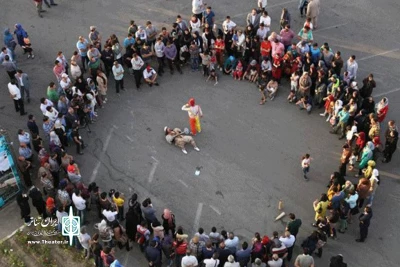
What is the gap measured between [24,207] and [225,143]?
23.0ft

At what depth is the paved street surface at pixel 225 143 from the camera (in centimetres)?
1766

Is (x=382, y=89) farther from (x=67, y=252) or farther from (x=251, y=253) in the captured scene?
(x=67, y=252)

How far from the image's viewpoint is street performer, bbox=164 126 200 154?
19.6 metres

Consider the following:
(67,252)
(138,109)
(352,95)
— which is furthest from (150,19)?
(67,252)

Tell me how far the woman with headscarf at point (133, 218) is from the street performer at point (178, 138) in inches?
150

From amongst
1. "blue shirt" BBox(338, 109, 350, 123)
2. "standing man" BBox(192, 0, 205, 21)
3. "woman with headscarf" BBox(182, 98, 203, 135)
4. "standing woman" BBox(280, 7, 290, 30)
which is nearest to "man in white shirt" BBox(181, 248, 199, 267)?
"woman with headscarf" BBox(182, 98, 203, 135)

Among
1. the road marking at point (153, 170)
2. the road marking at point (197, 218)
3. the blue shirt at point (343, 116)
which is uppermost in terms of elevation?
the blue shirt at point (343, 116)

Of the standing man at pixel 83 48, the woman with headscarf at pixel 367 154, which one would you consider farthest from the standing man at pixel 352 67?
the standing man at pixel 83 48

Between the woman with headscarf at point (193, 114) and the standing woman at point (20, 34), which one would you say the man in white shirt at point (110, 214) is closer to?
the woman with headscarf at point (193, 114)

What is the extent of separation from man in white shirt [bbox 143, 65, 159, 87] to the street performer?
2.97 metres

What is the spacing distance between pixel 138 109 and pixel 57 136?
379cm

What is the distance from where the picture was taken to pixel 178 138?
1967cm

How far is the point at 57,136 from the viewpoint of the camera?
18.5 meters

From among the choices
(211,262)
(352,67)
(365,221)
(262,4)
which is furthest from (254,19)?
(211,262)
